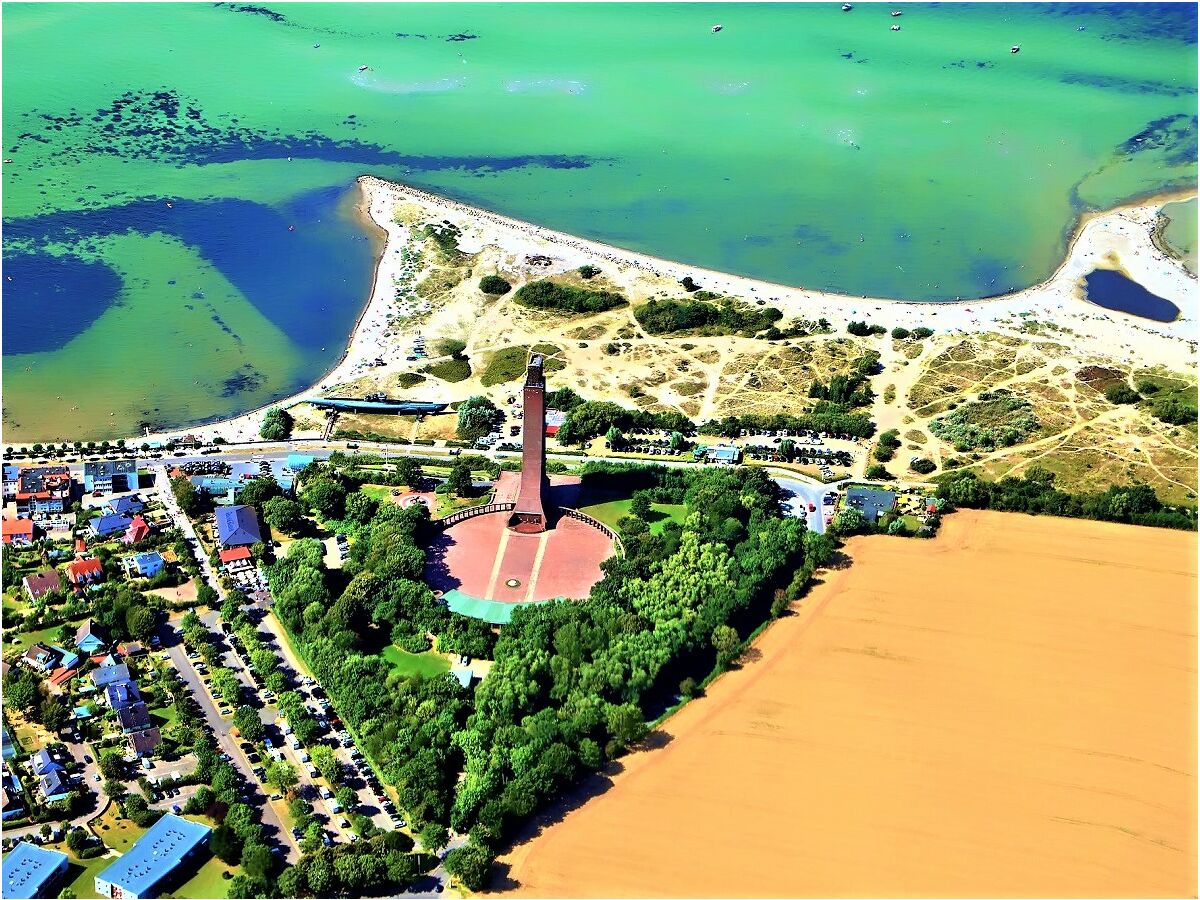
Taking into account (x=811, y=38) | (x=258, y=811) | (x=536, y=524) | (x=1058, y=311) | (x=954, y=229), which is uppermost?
(x=811, y=38)

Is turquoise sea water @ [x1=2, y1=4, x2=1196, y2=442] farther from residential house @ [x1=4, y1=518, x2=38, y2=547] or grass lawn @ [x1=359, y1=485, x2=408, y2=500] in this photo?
grass lawn @ [x1=359, y1=485, x2=408, y2=500]

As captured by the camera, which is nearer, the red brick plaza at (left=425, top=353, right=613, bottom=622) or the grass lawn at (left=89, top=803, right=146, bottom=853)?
the grass lawn at (left=89, top=803, right=146, bottom=853)

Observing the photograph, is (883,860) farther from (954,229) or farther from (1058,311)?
(954,229)

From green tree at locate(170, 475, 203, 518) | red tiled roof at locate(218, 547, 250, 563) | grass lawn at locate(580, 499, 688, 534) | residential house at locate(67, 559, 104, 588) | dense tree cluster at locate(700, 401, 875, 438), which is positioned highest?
dense tree cluster at locate(700, 401, 875, 438)

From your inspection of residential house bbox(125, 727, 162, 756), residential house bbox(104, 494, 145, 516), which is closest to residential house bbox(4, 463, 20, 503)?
residential house bbox(104, 494, 145, 516)

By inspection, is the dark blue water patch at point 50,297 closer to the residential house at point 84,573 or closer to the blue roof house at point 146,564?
the blue roof house at point 146,564

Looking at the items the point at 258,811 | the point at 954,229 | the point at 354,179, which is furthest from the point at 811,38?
the point at 258,811
